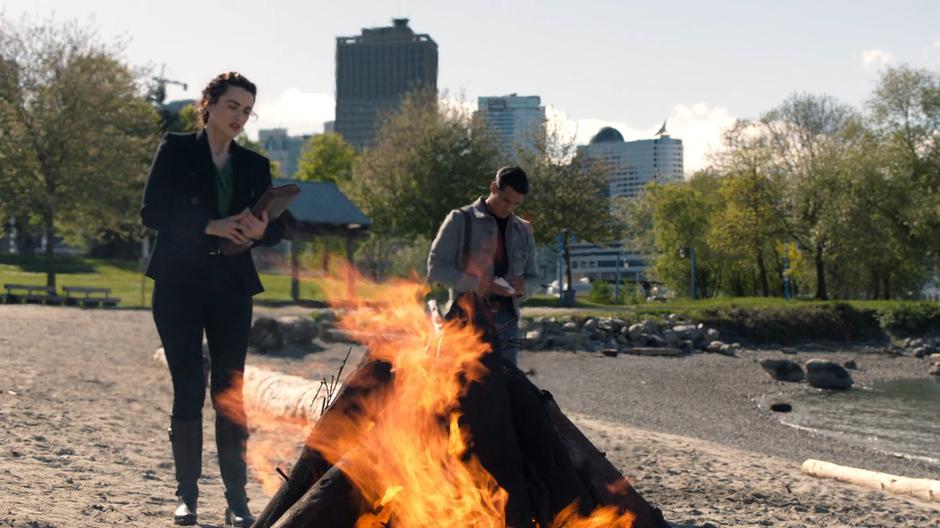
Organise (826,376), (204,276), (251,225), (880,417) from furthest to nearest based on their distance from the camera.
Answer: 1. (826,376)
2. (880,417)
3. (204,276)
4. (251,225)

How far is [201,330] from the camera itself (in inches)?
205

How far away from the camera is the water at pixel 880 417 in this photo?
14344 millimetres

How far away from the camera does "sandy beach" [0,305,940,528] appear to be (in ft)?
19.2

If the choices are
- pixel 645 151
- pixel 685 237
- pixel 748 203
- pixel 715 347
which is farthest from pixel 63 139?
pixel 645 151

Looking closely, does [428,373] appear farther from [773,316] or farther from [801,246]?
[801,246]

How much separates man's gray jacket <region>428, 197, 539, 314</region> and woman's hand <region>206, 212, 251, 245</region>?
122 centimetres

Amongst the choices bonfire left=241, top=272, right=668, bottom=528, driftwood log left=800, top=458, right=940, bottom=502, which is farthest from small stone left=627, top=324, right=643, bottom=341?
bonfire left=241, top=272, right=668, bottom=528

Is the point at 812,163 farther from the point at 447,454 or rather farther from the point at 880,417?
the point at 447,454

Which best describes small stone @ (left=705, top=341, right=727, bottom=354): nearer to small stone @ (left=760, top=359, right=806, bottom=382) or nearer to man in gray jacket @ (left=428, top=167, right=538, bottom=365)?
small stone @ (left=760, top=359, right=806, bottom=382)

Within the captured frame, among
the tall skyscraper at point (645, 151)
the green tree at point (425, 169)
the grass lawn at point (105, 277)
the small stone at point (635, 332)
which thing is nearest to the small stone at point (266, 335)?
the small stone at point (635, 332)

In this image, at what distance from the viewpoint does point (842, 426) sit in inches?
640

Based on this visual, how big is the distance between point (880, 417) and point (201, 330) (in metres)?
15.4

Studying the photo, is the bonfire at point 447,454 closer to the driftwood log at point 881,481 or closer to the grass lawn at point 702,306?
the driftwood log at point 881,481

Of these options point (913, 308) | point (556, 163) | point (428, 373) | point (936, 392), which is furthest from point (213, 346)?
point (556, 163)
